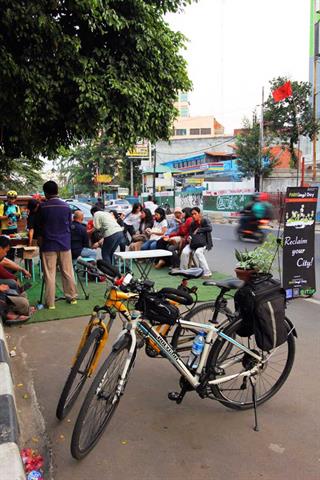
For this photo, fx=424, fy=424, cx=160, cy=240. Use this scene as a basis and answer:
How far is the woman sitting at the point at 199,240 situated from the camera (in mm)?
8359

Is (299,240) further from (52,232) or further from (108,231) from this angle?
(52,232)

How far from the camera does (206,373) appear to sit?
3.17 meters

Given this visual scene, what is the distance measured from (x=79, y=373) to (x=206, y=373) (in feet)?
3.12

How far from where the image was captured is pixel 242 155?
28.1 m

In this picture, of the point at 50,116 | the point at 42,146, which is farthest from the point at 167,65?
the point at 42,146

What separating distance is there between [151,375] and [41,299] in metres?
3.07

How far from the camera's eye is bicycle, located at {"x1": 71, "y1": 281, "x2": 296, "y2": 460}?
9.02ft

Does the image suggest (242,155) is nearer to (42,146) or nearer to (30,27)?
(42,146)

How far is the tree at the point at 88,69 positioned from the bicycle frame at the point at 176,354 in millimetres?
3478

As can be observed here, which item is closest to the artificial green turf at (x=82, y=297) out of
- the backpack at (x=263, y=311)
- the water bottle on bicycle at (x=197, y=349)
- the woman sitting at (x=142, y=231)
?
the woman sitting at (x=142, y=231)

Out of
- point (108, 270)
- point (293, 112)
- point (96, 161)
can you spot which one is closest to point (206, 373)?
point (108, 270)

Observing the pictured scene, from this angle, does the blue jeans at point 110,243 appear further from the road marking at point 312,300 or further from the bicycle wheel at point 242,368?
the bicycle wheel at point 242,368

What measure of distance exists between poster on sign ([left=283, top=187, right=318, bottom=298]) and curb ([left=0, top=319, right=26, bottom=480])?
4.25 m

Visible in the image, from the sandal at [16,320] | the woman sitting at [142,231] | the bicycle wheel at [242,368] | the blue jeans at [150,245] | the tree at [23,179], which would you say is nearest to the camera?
the bicycle wheel at [242,368]
